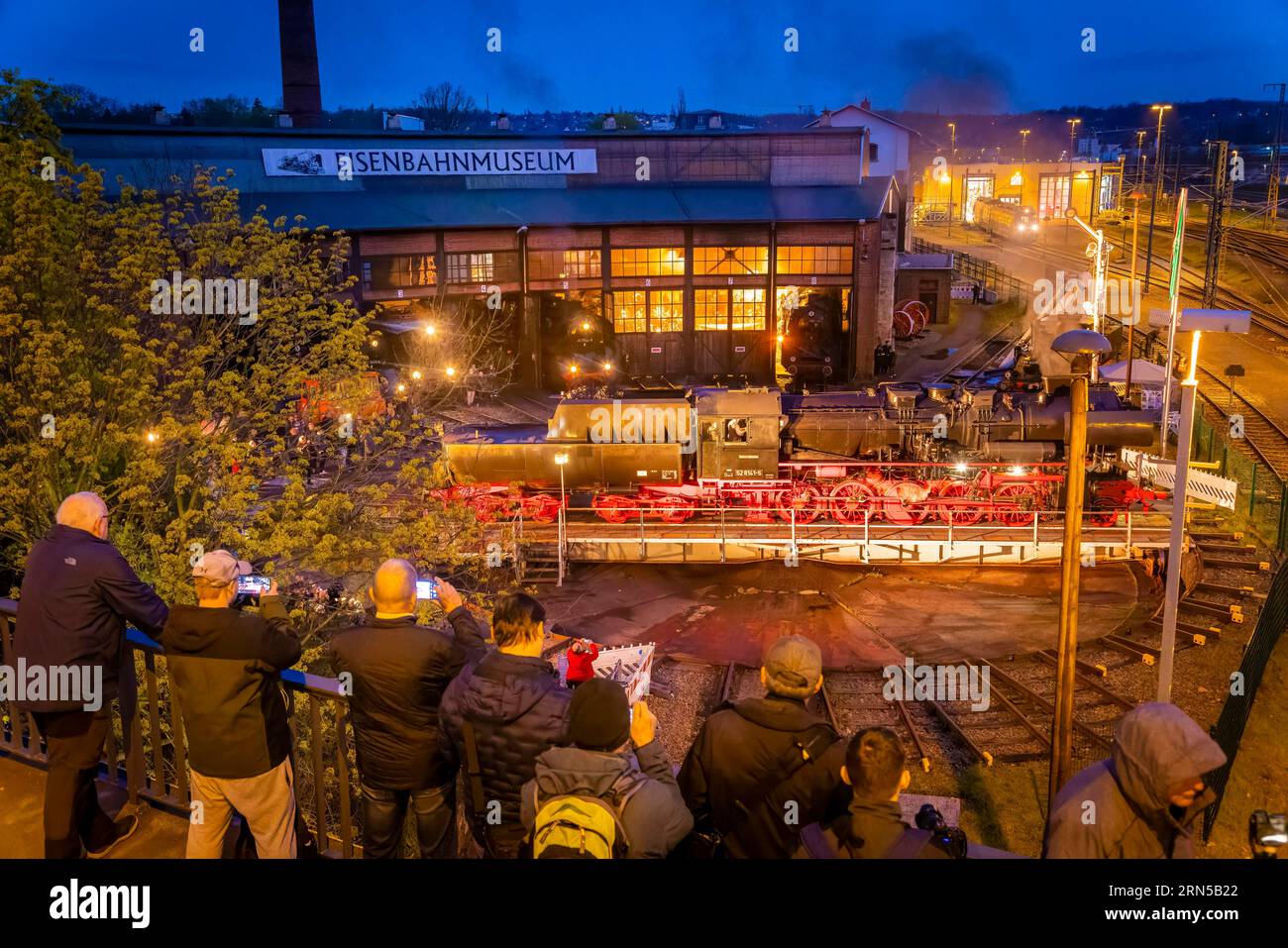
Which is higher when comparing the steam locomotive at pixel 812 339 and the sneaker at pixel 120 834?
the steam locomotive at pixel 812 339

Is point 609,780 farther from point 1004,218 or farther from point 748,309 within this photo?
point 1004,218

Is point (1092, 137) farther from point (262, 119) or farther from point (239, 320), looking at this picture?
point (239, 320)

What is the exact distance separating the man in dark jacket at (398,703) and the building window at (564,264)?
33.6m

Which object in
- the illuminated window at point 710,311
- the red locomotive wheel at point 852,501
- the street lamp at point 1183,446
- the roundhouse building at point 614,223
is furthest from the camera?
the illuminated window at point 710,311

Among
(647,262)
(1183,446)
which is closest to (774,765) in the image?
(1183,446)

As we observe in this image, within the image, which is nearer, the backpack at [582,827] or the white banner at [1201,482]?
the backpack at [582,827]

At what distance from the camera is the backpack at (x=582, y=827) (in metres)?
3.72

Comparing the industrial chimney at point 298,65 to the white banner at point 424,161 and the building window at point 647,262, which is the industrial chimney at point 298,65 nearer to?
the white banner at point 424,161

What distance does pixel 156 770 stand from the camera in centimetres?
566

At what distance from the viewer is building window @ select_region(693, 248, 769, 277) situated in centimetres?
3847

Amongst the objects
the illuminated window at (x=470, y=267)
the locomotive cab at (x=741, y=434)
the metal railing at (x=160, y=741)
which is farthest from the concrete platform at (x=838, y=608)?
the illuminated window at (x=470, y=267)

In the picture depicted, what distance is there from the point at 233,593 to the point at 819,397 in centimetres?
1809

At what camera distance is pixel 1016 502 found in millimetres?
20953

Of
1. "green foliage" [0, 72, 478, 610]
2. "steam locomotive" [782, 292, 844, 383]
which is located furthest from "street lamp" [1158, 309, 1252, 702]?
"steam locomotive" [782, 292, 844, 383]
